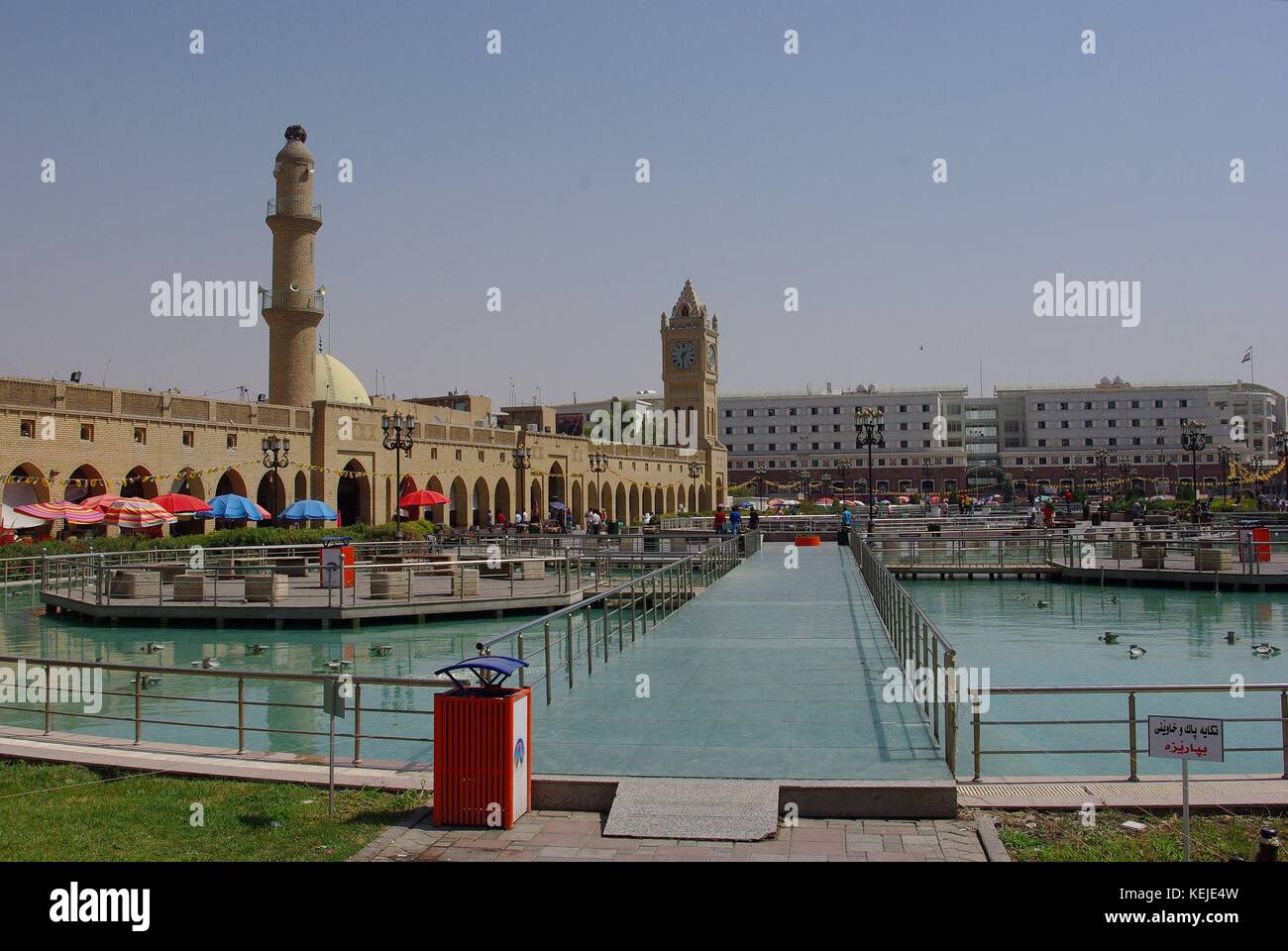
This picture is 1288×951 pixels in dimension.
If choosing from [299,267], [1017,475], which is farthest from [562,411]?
[299,267]

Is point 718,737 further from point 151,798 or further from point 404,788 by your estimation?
point 151,798

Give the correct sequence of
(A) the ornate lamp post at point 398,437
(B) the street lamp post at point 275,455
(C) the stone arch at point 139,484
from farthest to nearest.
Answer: (B) the street lamp post at point 275,455
(A) the ornate lamp post at point 398,437
(C) the stone arch at point 139,484

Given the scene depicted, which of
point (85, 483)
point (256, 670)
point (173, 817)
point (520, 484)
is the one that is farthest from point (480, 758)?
point (520, 484)

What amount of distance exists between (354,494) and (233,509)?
53.2 feet

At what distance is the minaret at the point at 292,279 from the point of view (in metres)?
44.2

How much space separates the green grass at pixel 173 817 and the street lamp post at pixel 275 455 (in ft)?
96.7

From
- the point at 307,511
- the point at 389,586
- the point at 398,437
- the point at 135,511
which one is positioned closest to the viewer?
the point at 389,586

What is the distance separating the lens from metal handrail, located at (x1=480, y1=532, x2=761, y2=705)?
10.6 meters

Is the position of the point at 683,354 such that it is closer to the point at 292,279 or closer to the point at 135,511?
the point at 292,279

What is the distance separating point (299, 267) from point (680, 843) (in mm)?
41919

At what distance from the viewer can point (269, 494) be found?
4409cm

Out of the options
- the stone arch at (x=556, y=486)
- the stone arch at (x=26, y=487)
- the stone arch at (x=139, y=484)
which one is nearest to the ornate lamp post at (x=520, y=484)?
the stone arch at (x=556, y=486)

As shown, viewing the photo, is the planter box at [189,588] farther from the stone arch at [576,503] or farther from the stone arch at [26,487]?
the stone arch at [576,503]

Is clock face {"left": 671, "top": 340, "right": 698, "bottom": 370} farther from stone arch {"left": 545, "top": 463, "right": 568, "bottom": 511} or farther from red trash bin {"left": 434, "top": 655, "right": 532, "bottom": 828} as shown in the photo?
red trash bin {"left": 434, "top": 655, "right": 532, "bottom": 828}
